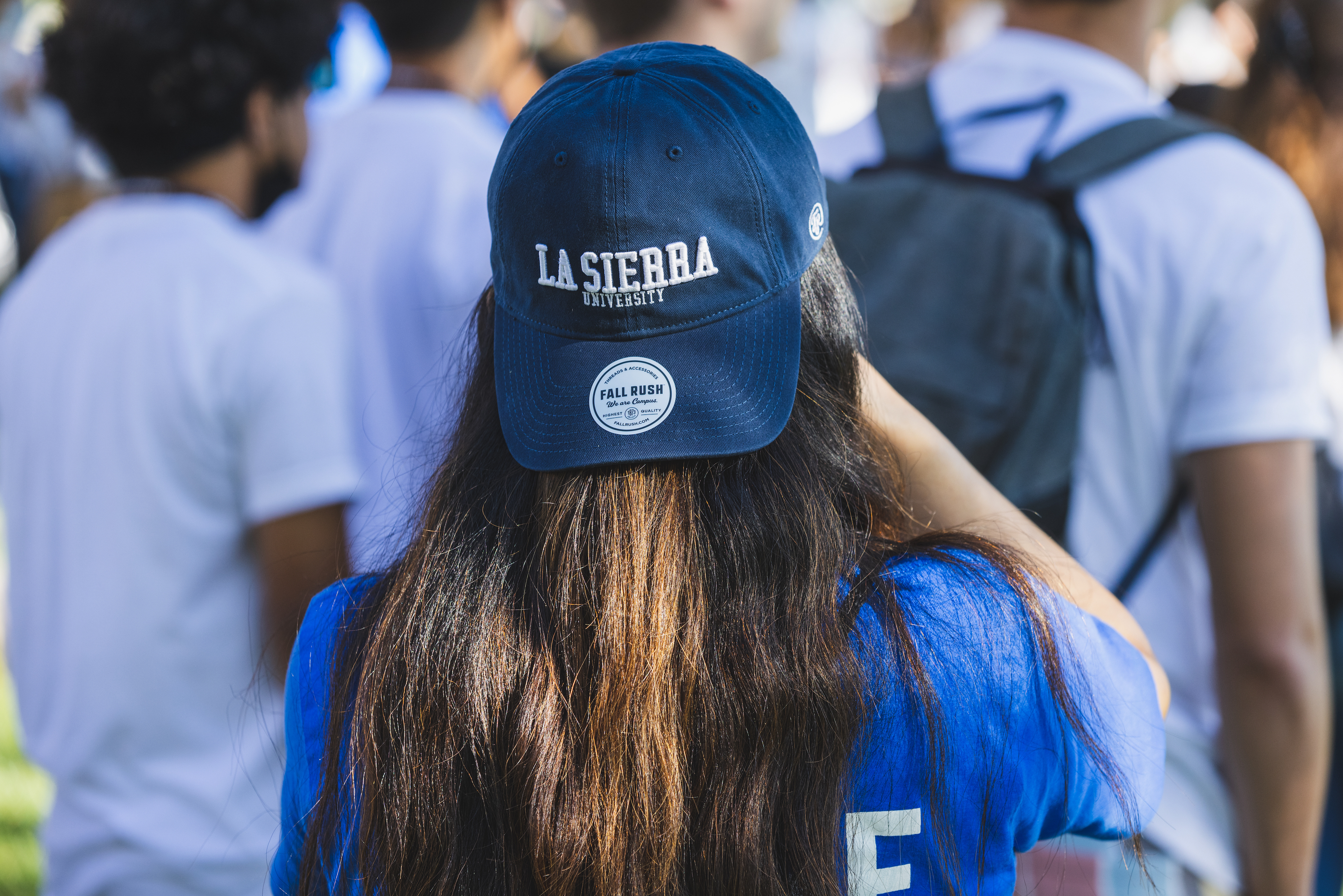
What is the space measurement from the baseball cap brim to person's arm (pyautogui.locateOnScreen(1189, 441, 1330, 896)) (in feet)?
2.91

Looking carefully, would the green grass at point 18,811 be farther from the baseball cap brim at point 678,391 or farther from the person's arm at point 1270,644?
the person's arm at point 1270,644

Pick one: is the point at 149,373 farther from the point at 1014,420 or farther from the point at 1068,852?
the point at 1068,852

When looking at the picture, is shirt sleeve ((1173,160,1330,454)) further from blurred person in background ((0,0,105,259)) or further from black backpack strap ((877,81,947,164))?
blurred person in background ((0,0,105,259))

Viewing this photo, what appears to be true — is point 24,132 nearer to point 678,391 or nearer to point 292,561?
point 292,561

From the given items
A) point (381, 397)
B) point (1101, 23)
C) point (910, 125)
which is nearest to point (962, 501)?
point (910, 125)

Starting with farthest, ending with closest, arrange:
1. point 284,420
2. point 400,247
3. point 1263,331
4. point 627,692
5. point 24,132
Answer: point 24,132
point 400,247
point 284,420
point 1263,331
point 627,692

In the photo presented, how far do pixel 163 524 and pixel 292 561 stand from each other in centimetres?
22

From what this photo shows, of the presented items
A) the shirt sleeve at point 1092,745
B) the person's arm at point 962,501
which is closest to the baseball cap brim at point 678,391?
the person's arm at point 962,501

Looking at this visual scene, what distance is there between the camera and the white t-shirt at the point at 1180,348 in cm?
160

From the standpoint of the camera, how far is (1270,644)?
63.3 inches

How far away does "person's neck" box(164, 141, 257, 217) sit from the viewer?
2117mm

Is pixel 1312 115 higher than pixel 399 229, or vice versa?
pixel 1312 115

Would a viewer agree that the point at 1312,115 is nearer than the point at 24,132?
Yes

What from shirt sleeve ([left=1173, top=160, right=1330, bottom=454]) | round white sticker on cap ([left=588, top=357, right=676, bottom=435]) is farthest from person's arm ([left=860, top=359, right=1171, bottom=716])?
shirt sleeve ([left=1173, top=160, right=1330, bottom=454])
